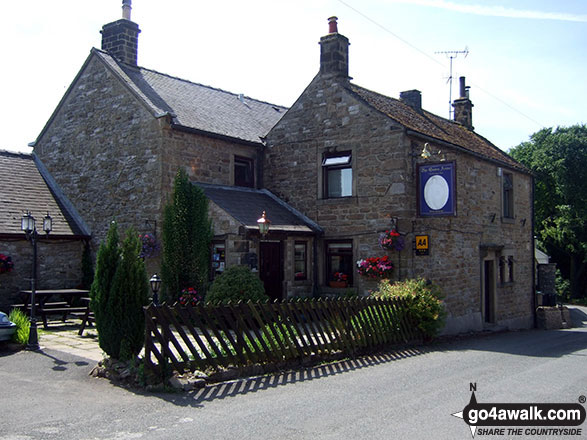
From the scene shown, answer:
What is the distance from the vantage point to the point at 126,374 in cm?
823

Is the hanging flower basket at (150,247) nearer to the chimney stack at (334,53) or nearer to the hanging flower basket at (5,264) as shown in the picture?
the hanging flower basket at (5,264)

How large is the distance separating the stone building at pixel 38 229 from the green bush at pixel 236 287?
6.15 metres

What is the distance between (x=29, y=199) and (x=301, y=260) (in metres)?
8.94

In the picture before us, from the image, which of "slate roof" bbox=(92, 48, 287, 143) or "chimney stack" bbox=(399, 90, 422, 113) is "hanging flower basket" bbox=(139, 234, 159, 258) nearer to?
"slate roof" bbox=(92, 48, 287, 143)

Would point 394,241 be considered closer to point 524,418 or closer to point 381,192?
point 381,192

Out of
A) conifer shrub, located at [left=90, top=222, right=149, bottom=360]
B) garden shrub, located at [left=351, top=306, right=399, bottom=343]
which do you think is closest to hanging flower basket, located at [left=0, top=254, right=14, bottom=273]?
conifer shrub, located at [left=90, top=222, right=149, bottom=360]

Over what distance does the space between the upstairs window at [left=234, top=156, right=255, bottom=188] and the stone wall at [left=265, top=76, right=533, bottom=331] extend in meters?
0.49

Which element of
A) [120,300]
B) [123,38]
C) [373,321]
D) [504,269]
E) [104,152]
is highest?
[123,38]

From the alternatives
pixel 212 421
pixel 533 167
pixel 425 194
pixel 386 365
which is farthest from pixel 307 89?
pixel 533 167

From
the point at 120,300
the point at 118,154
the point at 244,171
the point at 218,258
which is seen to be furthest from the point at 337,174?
the point at 120,300

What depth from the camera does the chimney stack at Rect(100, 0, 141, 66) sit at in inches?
714

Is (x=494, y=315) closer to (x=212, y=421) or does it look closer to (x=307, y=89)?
(x=307, y=89)

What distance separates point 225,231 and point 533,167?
94.5ft

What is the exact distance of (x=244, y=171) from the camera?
1780 cm
